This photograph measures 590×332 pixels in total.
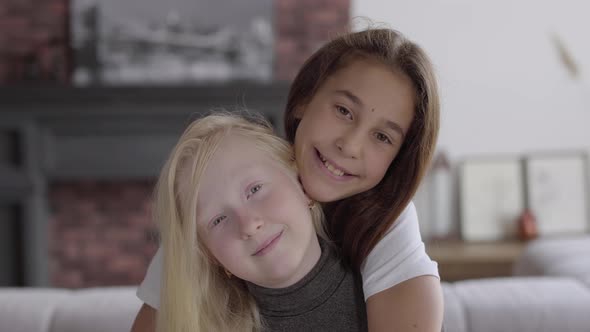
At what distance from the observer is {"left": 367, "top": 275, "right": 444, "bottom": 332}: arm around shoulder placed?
112cm

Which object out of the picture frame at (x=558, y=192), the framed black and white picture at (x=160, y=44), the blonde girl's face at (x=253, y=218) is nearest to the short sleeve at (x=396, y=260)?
the blonde girl's face at (x=253, y=218)

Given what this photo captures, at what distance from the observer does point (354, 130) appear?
1.17 m

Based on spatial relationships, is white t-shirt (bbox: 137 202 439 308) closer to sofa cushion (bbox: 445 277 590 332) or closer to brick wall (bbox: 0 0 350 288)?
sofa cushion (bbox: 445 277 590 332)

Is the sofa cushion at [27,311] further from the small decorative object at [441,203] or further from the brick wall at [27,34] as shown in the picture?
the small decorative object at [441,203]

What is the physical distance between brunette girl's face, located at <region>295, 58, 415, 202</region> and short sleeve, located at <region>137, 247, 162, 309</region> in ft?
1.16

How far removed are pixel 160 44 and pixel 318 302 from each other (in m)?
2.91

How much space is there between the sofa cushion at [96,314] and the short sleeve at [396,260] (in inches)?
23.7

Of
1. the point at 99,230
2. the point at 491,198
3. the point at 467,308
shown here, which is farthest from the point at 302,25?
the point at 467,308

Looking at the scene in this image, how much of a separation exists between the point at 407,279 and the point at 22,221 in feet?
10.4

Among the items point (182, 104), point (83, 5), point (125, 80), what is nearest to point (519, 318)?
point (182, 104)

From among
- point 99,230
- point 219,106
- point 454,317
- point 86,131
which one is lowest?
point 99,230

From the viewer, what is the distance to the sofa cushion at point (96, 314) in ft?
4.92

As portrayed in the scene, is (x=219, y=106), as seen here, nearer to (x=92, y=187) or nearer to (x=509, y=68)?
(x=92, y=187)

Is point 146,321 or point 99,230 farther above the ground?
point 146,321
